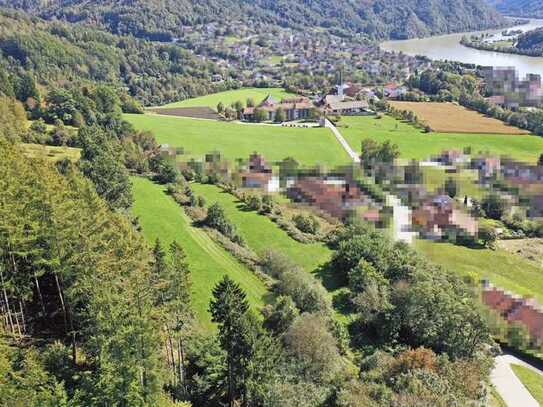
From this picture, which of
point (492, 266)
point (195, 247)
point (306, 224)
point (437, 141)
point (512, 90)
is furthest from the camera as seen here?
point (512, 90)

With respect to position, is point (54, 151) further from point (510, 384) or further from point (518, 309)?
point (510, 384)

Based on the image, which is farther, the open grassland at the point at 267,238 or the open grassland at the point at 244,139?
the open grassland at the point at 244,139

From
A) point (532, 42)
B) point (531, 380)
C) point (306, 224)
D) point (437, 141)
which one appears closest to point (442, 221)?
point (306, 224)

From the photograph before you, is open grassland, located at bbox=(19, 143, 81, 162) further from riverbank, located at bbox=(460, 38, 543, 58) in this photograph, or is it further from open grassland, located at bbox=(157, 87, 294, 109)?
riverbank, located at bbox=(460, 38, 543, 58)

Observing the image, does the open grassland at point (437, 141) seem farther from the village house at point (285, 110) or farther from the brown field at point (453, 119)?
the village house at point (285, 110)

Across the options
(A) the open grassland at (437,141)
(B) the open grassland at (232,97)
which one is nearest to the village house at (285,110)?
(B) the open grassland at (232,97)
